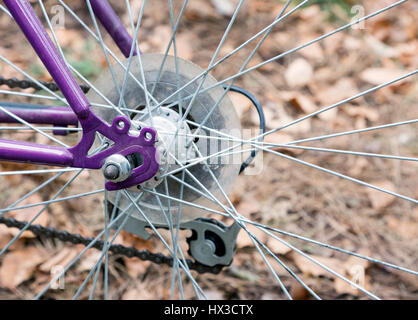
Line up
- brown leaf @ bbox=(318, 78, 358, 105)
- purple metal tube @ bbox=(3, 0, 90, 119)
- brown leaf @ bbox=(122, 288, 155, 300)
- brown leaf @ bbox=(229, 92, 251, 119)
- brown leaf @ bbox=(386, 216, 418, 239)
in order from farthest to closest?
brown leaf @ bbox=(318, 78, 358, 105), brown leaf @ bbox=(229, 92, 251, 119), brown leaf @ bbox=(386, 216, 418, 239), brown leaf @ bbox=(122, 288, 155, 300), purple metal tube @ bbox=(3, 0, 90, 119)

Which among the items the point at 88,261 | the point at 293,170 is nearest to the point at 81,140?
the point at 88,261

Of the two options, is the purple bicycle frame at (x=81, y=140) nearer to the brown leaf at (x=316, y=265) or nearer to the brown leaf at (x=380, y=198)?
the brown leaf at (x=316, y=265)

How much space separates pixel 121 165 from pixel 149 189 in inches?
5.5

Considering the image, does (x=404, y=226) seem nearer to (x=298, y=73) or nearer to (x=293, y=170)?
(x=293, y=170)

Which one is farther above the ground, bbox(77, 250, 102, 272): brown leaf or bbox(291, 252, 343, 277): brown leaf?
bbox(77, 250, 102, 272): brown leaf

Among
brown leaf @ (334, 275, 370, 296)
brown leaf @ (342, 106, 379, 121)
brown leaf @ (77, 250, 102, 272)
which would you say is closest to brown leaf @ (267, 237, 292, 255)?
brown leaf @ (334, 275, 370, 296)

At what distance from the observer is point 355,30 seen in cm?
245

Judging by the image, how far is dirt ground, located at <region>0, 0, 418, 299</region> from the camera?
156cm

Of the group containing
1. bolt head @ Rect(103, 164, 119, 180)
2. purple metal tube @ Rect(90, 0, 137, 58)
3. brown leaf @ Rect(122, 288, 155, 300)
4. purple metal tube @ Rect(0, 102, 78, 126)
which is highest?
purple metal tube @ Rect(90, 0, 137, 58)

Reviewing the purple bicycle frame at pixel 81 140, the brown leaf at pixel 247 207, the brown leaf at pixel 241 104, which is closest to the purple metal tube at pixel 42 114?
the purple bicycle frame at pixel 81 140

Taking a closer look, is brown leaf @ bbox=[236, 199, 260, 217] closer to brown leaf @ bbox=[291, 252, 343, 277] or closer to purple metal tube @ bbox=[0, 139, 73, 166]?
brown leaf @ bbox=[291, 252, 343, 277]

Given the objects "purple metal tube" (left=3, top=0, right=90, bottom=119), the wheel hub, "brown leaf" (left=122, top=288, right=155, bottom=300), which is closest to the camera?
"purple metal tube" (left=3, top=0, right=90, bottom=119)

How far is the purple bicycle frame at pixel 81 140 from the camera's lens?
1036 millimetres
